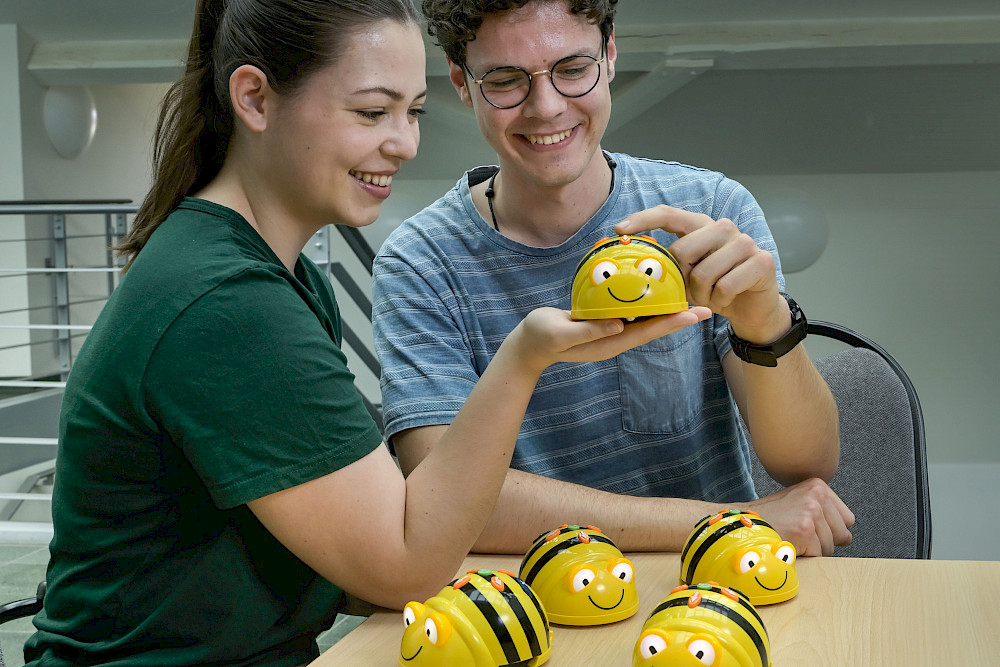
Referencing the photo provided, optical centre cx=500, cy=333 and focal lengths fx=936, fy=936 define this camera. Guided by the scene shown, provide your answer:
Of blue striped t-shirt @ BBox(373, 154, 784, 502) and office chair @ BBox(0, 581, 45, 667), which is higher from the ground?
blue striped t-shirt @ BBox(373, 154, 784, 502)

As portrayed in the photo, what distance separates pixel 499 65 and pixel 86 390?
66cm

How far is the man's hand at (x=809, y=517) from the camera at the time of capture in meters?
1.03

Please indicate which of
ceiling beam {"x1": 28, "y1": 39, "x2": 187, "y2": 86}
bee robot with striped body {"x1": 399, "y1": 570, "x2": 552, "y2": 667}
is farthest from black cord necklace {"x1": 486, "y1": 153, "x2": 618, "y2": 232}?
ceiling beam {"x1": 28, "y1": 39, "x2": 187, "y2": 86}

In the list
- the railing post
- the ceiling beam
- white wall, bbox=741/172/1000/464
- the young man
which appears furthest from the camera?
the ceiling beam

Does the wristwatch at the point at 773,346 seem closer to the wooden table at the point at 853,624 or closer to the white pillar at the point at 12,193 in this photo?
the wooden table at the point at 853,624

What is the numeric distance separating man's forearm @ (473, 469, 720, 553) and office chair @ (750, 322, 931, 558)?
1.57 ft

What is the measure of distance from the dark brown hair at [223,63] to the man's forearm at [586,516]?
503mm

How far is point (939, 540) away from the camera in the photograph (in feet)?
18.3

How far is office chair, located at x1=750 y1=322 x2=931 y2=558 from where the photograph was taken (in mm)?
1434

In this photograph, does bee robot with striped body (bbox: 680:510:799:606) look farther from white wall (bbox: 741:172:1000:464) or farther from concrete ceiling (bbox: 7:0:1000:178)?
white wall (bbox: 741:172:1000:464)

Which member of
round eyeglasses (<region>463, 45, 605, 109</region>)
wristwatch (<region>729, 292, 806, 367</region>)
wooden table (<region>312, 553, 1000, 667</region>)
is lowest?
wooden table (<region>312, 553, 1000, 667</region>)

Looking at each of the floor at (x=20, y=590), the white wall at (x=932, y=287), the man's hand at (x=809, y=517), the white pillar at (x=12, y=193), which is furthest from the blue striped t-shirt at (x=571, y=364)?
the white pillar at (x=12, y=193)

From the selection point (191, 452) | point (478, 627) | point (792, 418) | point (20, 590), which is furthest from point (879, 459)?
point (20, 590)

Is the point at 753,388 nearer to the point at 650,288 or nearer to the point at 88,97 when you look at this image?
the point at 650,288
